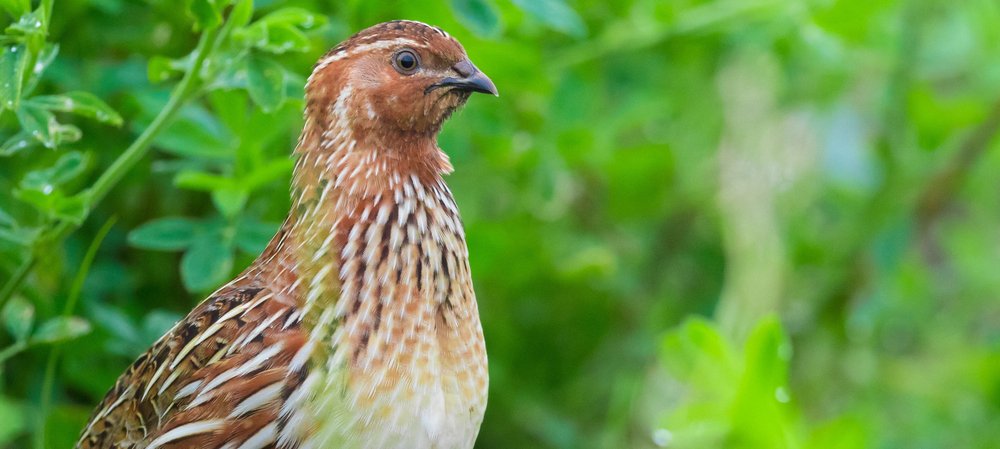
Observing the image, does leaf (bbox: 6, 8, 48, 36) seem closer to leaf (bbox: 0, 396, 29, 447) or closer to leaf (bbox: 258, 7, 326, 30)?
leaf (bbox: 258, 7, 326, 30)

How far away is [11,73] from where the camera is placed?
6.14 feet

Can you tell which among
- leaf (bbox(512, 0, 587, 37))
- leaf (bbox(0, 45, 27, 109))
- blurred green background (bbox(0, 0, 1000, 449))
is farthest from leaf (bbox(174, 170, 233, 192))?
leaf (bbox(512, 0, 587, 37))

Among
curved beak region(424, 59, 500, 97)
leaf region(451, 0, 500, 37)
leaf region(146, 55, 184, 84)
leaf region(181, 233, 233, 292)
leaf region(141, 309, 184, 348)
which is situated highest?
leaf region(451, 0, 500, 37)

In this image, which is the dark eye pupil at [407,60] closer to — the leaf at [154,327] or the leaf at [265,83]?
the leaf at [265,83]

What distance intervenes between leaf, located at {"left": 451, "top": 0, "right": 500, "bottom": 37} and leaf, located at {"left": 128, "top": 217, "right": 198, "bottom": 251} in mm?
576

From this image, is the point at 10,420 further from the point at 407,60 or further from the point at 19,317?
the point at 407,60


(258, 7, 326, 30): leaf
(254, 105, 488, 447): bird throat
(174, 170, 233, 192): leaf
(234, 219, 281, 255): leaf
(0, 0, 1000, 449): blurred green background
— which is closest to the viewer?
(254, 105, 488, 447): bird throat

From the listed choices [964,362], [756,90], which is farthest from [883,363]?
[756,90]

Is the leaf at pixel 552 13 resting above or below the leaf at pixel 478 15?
above

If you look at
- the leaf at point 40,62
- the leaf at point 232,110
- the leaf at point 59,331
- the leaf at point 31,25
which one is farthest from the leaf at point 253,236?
the leaf at point 31,25

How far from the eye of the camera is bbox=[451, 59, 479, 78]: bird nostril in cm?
201

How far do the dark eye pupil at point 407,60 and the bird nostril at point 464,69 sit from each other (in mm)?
57

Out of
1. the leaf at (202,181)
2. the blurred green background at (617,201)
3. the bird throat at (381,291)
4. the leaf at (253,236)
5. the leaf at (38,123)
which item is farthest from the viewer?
the leaf at (253,236)

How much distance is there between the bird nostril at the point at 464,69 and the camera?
6.59ft
